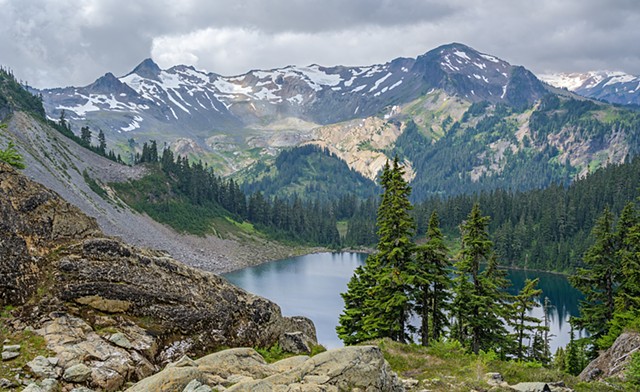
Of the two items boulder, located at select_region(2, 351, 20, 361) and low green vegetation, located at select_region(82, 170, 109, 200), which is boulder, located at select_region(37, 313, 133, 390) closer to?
boulder, located at select_region(2, 351, 20, 361)

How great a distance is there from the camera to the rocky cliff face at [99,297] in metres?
14.4

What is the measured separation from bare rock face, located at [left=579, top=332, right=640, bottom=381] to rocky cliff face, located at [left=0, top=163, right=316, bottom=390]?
1999cm

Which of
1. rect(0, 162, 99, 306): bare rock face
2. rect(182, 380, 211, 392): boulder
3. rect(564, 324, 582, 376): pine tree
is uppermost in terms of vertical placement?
rect(0, 162, 99, 306): bare rock face

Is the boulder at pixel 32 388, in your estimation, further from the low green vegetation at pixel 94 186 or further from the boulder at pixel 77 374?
the low green vegetation at pixel 94 186

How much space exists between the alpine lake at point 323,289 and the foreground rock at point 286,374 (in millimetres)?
49474

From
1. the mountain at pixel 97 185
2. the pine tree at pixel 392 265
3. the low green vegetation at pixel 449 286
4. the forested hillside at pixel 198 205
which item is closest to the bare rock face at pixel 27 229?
the low green vegetation at pixel 449 286

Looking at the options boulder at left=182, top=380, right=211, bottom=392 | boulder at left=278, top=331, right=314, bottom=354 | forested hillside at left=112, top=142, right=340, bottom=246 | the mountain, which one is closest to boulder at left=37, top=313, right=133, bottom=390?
boulder at left=182, top=380, right=211, bottom=392

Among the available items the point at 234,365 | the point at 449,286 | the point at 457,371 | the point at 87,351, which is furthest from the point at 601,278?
the point at 87,351

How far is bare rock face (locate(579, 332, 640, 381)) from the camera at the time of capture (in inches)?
1019

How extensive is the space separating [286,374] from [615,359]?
77.4ft

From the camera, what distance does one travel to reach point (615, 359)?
2711 centimetres

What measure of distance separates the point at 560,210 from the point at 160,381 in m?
179

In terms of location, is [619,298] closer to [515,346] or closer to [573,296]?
[515,346]

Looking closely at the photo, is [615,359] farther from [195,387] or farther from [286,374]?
[195,387]
